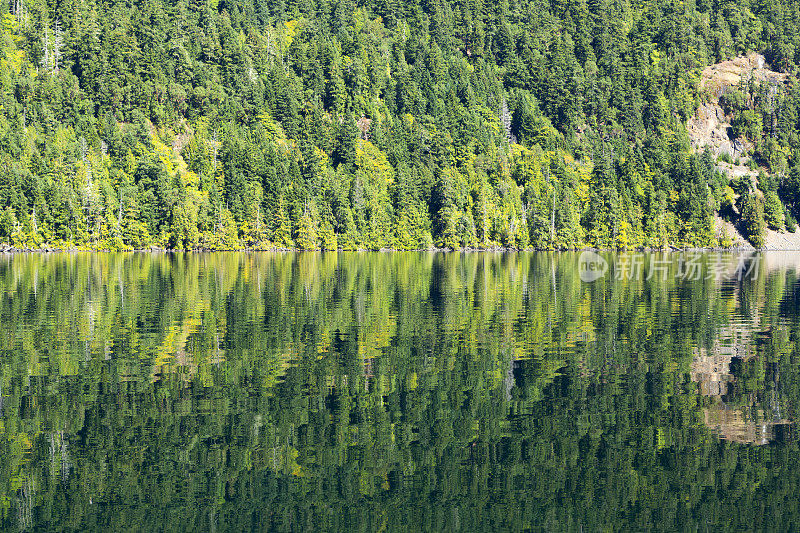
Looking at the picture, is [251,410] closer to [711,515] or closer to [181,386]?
[181,386]

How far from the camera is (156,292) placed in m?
78.1

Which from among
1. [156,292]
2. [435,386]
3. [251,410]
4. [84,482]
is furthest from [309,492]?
[156,292]

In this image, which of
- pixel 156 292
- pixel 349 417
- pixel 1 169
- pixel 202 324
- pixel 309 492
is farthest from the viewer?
pixel 1 169

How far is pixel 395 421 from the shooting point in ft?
100

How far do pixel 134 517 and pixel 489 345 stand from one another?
28.5 metres

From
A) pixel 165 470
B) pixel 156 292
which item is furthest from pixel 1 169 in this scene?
pixel 165 470

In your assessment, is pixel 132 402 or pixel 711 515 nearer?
pixel 711 515

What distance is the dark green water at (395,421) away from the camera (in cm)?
2256

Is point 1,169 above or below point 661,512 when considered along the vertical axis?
above

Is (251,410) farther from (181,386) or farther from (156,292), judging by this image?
(156,292)

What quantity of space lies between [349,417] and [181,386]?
8729 mm

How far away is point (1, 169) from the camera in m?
190

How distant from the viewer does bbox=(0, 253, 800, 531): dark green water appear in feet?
74.0

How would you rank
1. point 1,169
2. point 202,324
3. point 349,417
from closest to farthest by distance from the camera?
point 349,417, point 202,324, point 1,169
